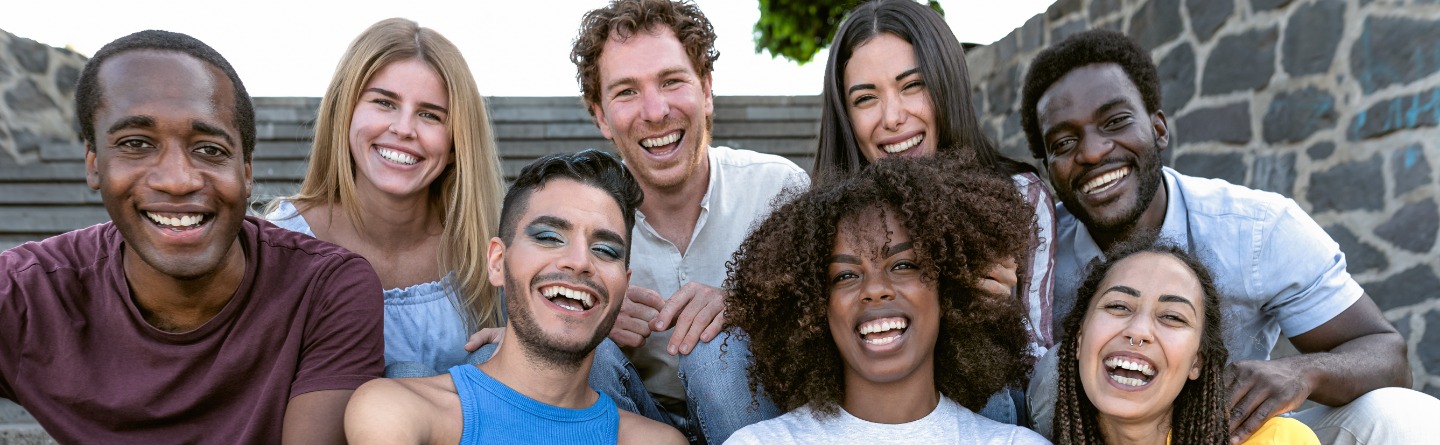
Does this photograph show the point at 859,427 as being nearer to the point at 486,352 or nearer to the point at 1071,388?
the point at 1071,388

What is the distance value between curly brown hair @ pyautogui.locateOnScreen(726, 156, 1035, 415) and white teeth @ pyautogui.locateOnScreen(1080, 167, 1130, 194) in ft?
1.61

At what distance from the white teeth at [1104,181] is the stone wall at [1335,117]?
4.77 feet

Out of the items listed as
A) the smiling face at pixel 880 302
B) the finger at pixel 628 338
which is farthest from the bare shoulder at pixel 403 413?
the smiling face at pixel 880 302

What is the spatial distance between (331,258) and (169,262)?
0.44 m

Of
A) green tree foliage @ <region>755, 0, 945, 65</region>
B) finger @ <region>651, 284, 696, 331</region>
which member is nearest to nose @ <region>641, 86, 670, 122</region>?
finger @ <region>651, 284, 696, 331</region>

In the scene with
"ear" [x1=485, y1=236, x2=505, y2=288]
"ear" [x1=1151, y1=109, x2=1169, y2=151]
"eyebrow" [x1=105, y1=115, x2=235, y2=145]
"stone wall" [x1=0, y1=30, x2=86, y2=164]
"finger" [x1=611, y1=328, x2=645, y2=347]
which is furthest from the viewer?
"stone wall" [x1=0, y1=30, x2=86, y2=164]

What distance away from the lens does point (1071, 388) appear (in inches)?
118

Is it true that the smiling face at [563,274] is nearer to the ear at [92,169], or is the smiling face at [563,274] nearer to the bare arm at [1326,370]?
the ear at [92,169]

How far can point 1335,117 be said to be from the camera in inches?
175

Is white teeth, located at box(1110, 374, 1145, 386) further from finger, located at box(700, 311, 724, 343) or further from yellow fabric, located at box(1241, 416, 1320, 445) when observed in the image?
finger, located at box(700, 311, 724, 343)

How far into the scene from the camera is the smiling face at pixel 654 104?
395cm

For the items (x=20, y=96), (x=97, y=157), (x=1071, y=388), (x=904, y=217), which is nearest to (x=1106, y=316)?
(x=1071, y=388)

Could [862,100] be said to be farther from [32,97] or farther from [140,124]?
[32,97]

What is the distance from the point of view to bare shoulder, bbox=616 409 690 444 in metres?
3.07
